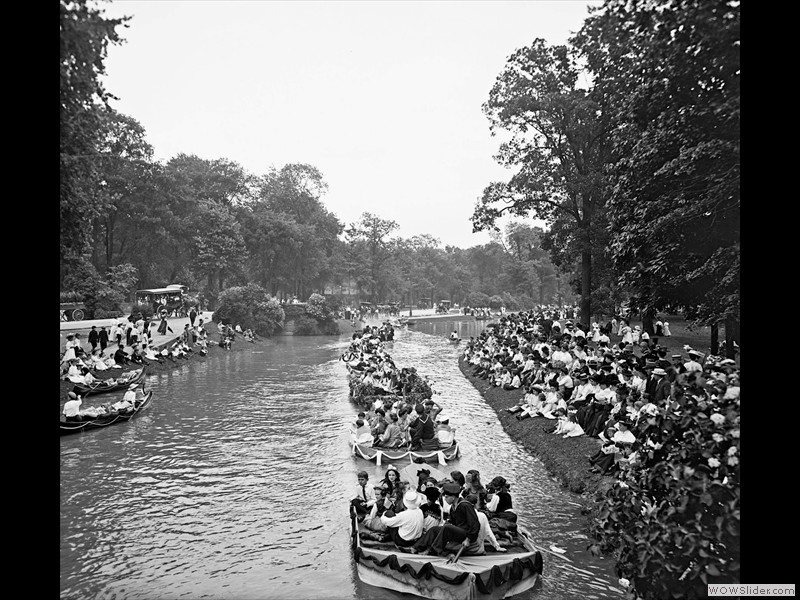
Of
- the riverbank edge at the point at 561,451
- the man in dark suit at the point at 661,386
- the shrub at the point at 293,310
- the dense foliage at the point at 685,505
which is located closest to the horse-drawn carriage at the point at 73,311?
the riverbank edge at the point at 561,451

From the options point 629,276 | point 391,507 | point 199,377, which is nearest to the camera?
point 391,507

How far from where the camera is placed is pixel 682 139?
6.62 meters

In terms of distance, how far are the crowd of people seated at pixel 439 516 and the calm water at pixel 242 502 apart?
28.9 inches

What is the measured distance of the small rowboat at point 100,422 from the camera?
15382mm

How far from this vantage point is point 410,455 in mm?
13328

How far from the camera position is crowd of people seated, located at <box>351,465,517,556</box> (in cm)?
779

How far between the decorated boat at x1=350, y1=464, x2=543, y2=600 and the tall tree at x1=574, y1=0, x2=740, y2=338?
435 cm

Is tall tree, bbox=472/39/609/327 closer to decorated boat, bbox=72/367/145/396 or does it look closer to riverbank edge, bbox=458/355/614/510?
riverbank edge, bbox=458/355/614/510

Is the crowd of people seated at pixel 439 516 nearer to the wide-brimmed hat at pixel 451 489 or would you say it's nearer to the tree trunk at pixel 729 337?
the wide-brimmed hat at pixel 451 489

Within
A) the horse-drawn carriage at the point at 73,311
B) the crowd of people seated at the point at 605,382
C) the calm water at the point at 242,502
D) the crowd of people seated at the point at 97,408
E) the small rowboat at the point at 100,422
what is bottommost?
the calm water at the point at 242,502
